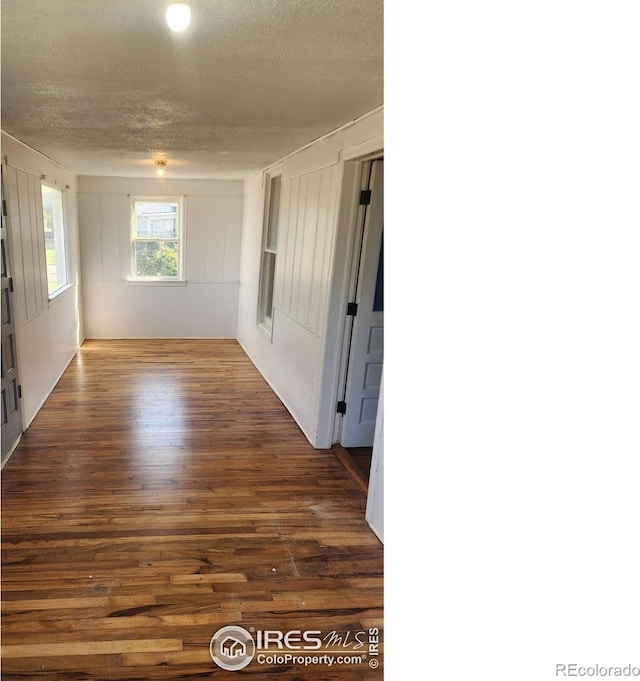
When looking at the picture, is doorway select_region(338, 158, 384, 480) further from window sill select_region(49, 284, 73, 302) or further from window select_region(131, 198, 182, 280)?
window select_region(131, 198, 182, 280)

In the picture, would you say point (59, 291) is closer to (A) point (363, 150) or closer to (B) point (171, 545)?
(B) point (171, 545)

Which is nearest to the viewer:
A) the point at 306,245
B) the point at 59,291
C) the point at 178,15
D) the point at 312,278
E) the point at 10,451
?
the point at 178,15

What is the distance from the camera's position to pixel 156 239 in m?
6.52

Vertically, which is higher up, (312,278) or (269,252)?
(269,252)

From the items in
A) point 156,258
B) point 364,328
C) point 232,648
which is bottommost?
point 232,648

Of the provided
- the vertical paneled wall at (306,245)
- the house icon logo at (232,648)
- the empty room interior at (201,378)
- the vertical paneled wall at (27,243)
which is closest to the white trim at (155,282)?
the empty room interior at (201,378)

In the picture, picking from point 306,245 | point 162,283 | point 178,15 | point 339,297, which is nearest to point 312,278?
point 306,245

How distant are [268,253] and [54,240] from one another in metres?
2.42

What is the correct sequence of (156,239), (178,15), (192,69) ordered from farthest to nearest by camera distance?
(156,239) < (192,69) < (178,15)
